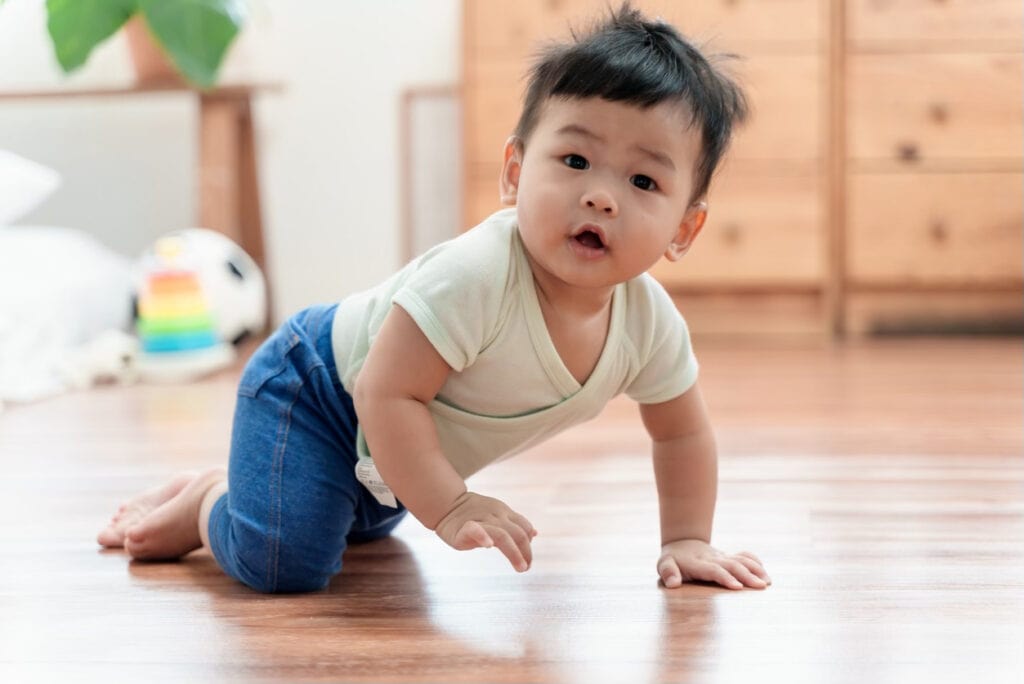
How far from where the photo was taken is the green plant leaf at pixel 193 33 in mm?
658

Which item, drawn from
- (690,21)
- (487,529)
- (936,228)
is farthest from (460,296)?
(936,228)

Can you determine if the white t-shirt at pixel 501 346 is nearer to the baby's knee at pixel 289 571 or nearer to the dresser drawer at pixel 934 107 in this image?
the baby's knee at pixel 289 571

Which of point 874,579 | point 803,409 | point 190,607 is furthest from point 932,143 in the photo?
point 190,607

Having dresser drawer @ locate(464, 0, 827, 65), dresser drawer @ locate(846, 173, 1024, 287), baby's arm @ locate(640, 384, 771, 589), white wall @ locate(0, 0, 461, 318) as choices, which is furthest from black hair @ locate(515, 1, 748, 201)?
white wall @ locate(0, 0, 461, 318)

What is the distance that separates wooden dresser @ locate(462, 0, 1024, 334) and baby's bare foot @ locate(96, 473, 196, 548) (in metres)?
1.63

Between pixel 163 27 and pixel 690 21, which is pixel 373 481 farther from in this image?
pixel 690 21

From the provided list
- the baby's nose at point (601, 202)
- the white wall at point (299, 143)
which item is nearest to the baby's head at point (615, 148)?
the baby's nose at point (601, 202)

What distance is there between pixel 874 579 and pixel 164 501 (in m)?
0.56

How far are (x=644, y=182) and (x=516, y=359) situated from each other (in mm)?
143

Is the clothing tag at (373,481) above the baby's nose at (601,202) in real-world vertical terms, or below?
below

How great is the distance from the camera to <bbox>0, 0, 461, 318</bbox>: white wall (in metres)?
2.93

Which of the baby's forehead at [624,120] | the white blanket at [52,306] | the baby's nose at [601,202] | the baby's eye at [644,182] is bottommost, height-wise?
the white blanket at [52,306]

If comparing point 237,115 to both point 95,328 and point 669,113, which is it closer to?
point 95,328

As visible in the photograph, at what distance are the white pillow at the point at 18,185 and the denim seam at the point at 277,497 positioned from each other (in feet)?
4.30
